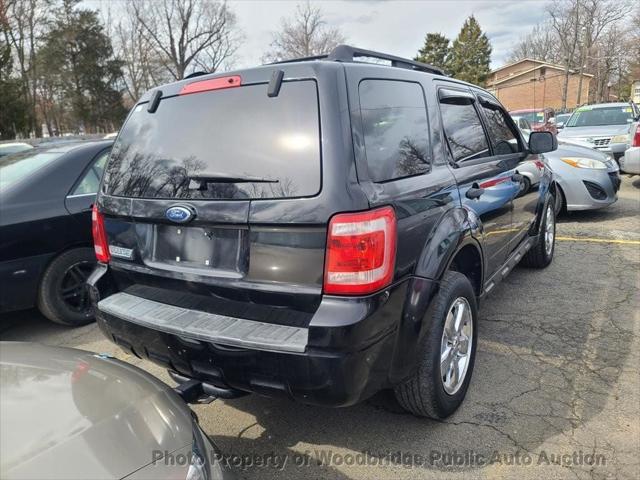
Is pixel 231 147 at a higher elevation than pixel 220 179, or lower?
higher

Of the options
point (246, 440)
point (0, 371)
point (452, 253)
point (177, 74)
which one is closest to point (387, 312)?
point (452, 253)

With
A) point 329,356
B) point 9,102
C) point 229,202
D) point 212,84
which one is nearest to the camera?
point 329,356

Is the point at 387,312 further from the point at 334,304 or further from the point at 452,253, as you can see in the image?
the point at 452,253

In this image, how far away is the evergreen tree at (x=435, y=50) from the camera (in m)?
56.9

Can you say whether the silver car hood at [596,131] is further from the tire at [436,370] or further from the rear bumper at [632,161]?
the tire at [436,370]

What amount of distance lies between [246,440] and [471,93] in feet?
8.87

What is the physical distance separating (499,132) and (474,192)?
1260mm

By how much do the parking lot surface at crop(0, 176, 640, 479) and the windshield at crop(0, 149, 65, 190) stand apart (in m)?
1.35

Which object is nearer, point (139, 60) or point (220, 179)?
point (220, 179)

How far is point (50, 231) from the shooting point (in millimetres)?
3926

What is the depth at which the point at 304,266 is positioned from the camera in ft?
6.53

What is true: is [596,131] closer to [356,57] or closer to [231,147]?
[356,57]

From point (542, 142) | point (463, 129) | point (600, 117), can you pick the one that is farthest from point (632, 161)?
point (463, 129)

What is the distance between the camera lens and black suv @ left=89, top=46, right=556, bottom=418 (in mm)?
1963
